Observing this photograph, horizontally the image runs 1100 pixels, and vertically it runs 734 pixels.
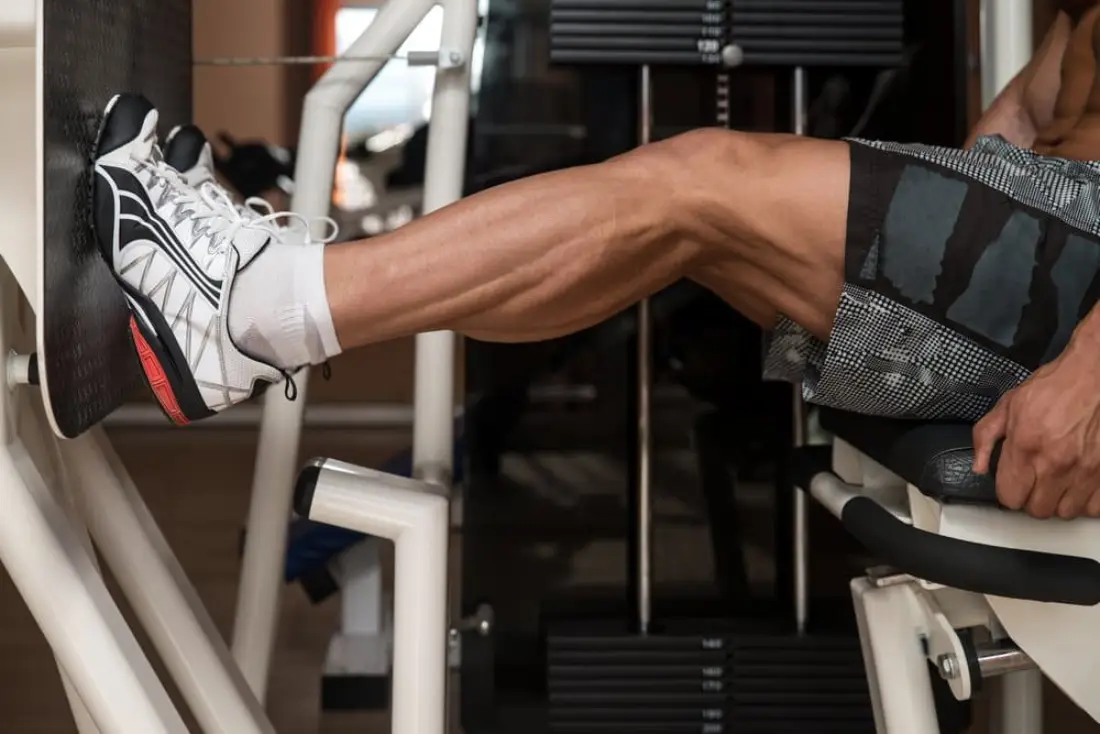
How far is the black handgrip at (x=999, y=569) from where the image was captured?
817mm

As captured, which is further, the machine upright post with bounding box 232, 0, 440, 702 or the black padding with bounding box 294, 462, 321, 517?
the machine upright post with bounding box 232, 0, 440, 702

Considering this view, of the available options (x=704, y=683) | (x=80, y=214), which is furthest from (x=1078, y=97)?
(x=80, y=214)

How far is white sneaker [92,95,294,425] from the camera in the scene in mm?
985

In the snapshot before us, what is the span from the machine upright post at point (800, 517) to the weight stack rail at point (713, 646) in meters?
0.04

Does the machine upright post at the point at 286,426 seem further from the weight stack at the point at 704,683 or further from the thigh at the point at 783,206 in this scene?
the thigh at the point at 783,206

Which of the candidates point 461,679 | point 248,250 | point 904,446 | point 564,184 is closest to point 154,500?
point 461,679

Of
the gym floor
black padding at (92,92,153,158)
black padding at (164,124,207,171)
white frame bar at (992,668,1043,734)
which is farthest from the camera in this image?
the gym floor

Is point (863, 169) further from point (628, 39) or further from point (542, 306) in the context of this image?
point (628, 39)

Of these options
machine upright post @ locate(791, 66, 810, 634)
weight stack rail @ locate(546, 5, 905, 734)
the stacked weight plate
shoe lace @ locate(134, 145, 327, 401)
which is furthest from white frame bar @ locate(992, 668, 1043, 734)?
shoe lace @ locate(134, 145, 327, 401)

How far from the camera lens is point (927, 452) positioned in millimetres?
909

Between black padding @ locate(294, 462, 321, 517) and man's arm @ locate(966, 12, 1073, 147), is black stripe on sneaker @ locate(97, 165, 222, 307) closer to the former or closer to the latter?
black padding @ locate(294, 462, 321, 517)

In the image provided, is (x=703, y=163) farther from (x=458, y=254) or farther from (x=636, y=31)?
(x=636, y=31)

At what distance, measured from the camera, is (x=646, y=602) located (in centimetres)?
147

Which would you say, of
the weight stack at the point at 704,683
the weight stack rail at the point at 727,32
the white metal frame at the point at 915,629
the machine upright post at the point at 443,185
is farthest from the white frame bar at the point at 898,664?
the weight stack rail at the point at 727,32
